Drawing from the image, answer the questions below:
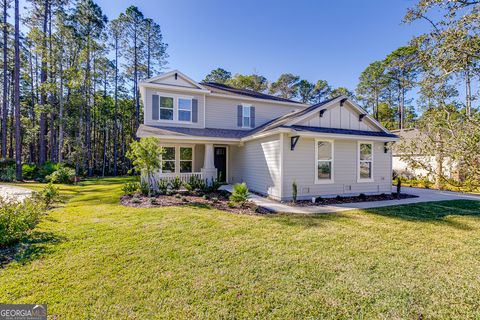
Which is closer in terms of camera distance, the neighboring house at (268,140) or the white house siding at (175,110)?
the neighboring house at (268,140)

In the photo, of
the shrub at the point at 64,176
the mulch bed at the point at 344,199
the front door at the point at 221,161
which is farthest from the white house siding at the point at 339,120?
the shrub at the point at 64,176

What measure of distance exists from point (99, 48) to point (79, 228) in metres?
22.7

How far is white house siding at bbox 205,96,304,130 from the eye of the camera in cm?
1372

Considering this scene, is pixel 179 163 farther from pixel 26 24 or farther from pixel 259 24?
pixel 26 24

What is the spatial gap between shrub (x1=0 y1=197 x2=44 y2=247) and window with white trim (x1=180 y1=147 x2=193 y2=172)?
7588mm

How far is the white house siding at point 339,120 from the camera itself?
9.83 meters

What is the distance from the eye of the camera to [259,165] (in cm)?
1063

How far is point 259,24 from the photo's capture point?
1416 centimetres

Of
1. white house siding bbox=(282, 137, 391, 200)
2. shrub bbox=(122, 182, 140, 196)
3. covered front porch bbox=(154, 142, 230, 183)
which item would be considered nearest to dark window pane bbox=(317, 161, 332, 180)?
white house siding bbox=(282, 137, 391, 200)

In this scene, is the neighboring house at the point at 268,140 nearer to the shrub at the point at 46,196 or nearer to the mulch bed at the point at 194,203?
the mulch bed at the point at 194,203

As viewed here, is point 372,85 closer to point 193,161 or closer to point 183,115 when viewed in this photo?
point 183,115

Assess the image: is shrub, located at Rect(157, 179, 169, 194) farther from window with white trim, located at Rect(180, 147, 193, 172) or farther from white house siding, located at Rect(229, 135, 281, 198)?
white house siding, located at Rect(229, 135, 281, 198)

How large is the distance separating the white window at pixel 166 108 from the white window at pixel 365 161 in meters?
10.3

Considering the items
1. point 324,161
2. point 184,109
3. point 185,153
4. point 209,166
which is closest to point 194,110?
point 184,109
